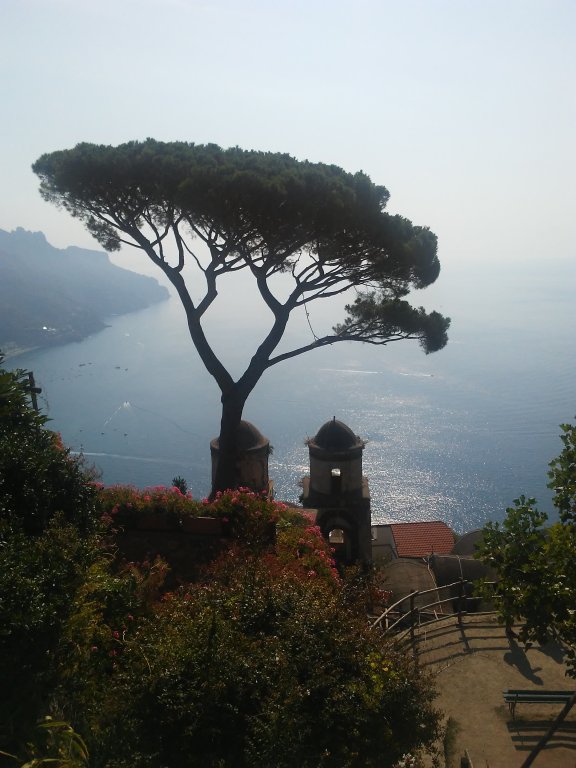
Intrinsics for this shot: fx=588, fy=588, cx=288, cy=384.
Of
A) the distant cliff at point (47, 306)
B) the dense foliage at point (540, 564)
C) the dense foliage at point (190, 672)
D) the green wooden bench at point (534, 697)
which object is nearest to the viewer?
the dense foliage at point (190, 672)

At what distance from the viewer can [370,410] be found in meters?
73.9

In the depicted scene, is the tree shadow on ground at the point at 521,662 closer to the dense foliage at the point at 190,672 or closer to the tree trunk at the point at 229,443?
the dense foliage at the point at 190,672

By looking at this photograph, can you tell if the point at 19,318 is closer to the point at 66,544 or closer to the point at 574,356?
the point at 574,356

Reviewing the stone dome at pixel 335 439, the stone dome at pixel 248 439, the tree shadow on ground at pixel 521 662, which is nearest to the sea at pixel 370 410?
the stone dome at pixel 335 439

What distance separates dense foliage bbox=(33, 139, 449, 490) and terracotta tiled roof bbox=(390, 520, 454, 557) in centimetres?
1587

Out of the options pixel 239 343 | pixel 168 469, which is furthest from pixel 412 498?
pixel 239 343

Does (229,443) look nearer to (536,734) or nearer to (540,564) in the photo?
(536,734)

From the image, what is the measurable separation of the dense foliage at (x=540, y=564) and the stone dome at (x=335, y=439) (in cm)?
975

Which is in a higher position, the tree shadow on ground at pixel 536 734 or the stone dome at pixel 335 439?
the stone dome at pixel 335 439

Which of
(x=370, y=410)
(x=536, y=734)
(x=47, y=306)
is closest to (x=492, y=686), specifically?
(x=536, y=734)

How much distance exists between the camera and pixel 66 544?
5402 mm

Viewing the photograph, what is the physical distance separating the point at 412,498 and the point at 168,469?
77.1 feet

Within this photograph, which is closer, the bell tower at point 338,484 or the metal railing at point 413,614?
the metal railing at point 413,614

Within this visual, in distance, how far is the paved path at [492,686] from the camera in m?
6.41
